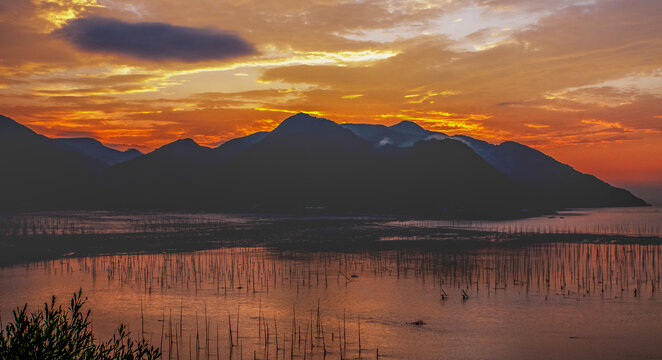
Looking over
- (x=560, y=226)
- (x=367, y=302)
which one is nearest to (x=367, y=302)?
(x=367, y=302)

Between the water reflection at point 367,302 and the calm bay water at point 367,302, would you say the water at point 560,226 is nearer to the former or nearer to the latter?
the calm bay water at point 367,302

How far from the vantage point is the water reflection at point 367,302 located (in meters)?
26.1

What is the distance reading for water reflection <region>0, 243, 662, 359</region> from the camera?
2614 centimetres

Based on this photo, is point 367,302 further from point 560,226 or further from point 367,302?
point 560,226

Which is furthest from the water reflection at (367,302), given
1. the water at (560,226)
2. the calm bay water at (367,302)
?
the water at (560,226)

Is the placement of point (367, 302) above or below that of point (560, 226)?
below

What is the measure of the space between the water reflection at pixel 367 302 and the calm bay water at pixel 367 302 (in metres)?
0.10

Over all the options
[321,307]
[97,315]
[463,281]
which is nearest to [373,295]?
[321,307]

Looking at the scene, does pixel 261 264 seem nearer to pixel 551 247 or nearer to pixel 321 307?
pixel 321 307

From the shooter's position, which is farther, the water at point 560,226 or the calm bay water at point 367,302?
the water at point 560,226

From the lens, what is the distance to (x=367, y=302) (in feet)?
117

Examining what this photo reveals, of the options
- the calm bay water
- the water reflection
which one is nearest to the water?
the calm bay water

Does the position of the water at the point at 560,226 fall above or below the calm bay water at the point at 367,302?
above

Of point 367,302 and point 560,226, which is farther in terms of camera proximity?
point 560,226
